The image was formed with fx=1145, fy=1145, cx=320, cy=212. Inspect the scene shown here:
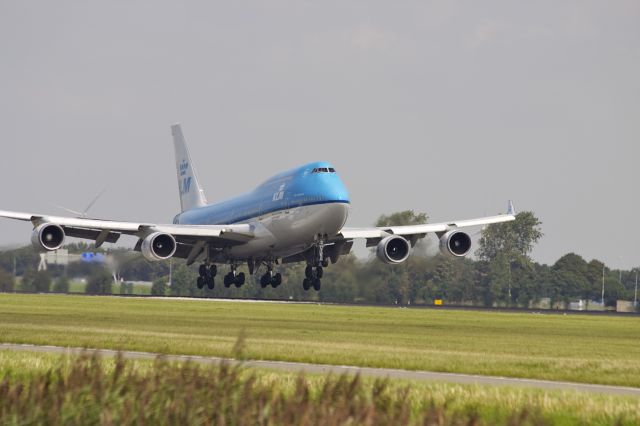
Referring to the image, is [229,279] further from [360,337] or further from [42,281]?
[360,337]

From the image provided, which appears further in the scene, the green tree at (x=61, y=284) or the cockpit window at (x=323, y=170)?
the green tree at (x=61, y=284)

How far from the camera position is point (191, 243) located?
247 ft

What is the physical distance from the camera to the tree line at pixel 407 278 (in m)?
80.0

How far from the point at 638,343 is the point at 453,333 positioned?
7.79 m

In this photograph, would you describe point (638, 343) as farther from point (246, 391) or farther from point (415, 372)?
point (246, 391)

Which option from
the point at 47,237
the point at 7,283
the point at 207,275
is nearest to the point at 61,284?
the point at 7,283

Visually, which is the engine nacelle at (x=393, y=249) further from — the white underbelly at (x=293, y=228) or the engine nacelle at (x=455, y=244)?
the white underbelly at (x=293, y=228)

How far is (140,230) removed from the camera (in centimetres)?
7144

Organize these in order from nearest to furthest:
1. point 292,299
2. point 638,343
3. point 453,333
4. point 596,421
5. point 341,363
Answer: point 596,421
point 341,363
point 638,343
point 453,333
point 292,299

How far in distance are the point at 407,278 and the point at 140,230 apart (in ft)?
101

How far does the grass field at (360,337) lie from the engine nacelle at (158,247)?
3210 millimetres

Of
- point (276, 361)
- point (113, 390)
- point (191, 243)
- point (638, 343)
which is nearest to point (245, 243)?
point (191, 243)

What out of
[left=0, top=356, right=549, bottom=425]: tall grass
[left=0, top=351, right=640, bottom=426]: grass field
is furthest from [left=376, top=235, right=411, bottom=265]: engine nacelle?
[left=0, top=356, right=549, bottom=425]: tall grass

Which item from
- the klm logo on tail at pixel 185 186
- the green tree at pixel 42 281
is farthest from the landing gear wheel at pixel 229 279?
the klm logo on tail at pixel 185 186
